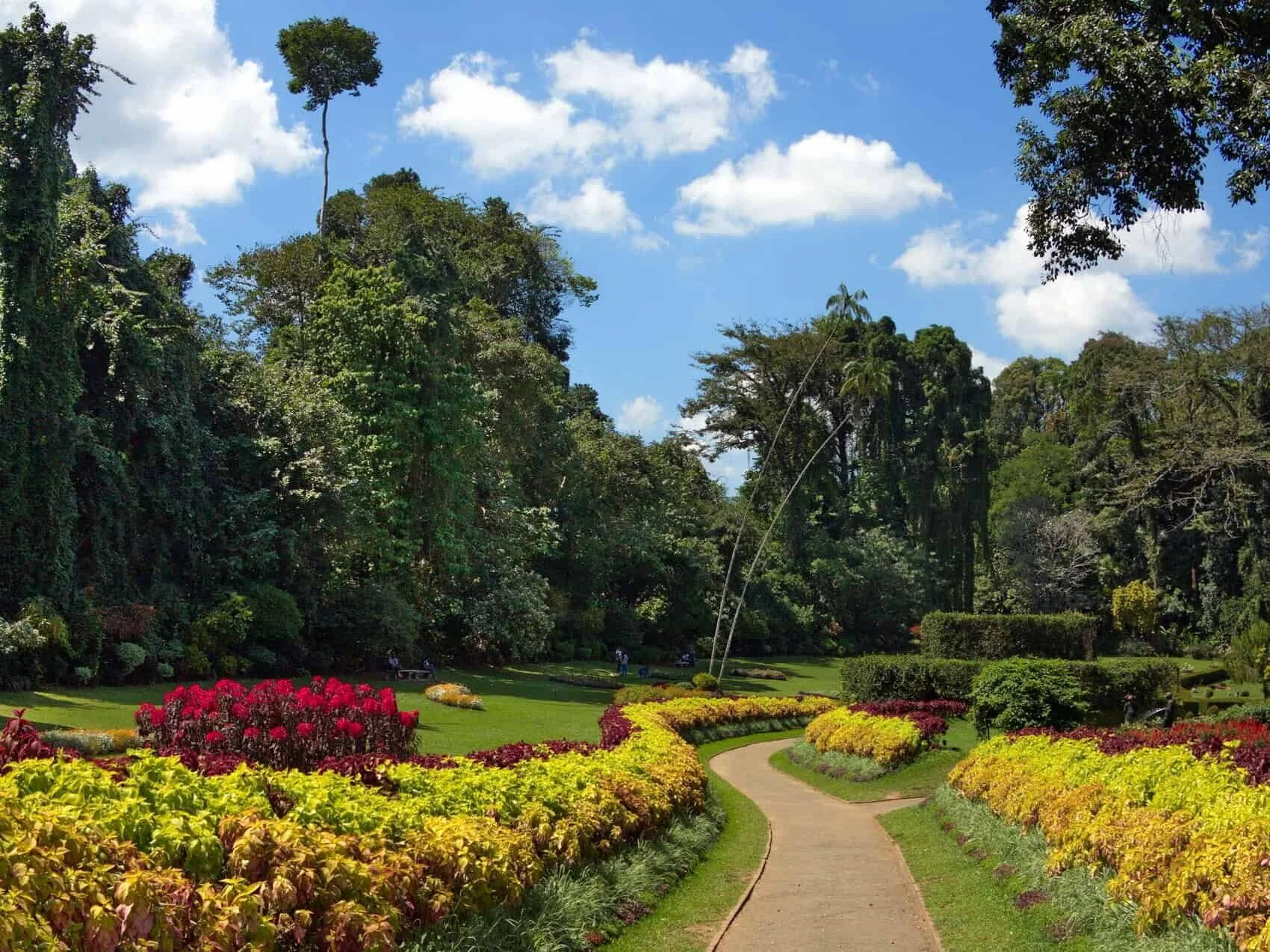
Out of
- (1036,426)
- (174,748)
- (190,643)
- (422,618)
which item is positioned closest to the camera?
(174,748)

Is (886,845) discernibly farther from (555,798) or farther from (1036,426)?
(1036,426)

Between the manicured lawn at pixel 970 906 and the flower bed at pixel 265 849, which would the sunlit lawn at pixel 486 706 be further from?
the flower bed at pixel 265 849

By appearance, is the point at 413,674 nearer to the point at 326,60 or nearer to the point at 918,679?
the point at 918,679

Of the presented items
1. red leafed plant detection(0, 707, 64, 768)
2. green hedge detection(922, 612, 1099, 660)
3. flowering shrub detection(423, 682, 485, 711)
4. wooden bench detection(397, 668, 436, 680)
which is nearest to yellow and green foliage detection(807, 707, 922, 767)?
flowering shrub detection(423, 682, 485, 711)

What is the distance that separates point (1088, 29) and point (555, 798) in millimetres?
12573

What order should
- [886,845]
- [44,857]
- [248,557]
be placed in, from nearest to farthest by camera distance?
1. [44,857]
2. [886,845]
3. [248,557]

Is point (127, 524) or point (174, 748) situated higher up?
point (127, 524)

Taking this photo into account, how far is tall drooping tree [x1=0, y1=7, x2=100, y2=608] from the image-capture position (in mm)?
22453

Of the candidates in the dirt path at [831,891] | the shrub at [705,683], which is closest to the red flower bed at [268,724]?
the dirt path at [831,891]

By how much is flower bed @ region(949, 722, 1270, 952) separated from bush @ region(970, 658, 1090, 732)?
12.2 ft

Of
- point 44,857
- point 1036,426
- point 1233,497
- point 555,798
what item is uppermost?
point 1036,426

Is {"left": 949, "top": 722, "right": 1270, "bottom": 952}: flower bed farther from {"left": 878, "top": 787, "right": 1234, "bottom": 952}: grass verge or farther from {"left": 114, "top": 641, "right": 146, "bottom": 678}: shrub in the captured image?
{"left": 114, "top": 641, "right": 146, "bottom": 678}: shrub

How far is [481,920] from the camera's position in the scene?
6.58 m

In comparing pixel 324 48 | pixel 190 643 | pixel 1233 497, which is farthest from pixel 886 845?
pixel 324 48
